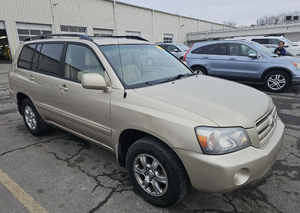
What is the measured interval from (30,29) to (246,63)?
16508 mm

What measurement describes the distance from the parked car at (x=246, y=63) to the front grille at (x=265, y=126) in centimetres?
539

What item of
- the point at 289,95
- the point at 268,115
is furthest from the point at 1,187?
the point at 289,95

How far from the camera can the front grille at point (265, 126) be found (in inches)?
78.1

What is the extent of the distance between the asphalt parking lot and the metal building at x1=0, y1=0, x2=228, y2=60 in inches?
608

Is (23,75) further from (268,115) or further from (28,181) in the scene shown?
(268,115)

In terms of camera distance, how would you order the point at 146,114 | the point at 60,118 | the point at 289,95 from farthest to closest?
the point at 289,95 < the point at 60,118 < the point at 146,114

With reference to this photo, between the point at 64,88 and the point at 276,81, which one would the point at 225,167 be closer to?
the point at 64,88

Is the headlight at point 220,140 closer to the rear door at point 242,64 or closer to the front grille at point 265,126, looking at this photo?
the front grille at point 265,126

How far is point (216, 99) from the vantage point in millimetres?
2182

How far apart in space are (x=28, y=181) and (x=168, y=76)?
88.2 inches

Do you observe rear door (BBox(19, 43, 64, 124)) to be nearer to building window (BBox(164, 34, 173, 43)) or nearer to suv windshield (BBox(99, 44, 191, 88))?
suv windshield (BBox(99, 44, 191, 88))

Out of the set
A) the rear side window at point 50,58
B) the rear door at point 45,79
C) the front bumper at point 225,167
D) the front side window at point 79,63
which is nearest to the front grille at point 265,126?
the front bumper at point 225,167

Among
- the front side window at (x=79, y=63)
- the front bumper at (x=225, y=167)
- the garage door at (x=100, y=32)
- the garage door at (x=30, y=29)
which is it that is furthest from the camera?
the garage door at (x=100, y=32)

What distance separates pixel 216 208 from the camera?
84.7 inches
